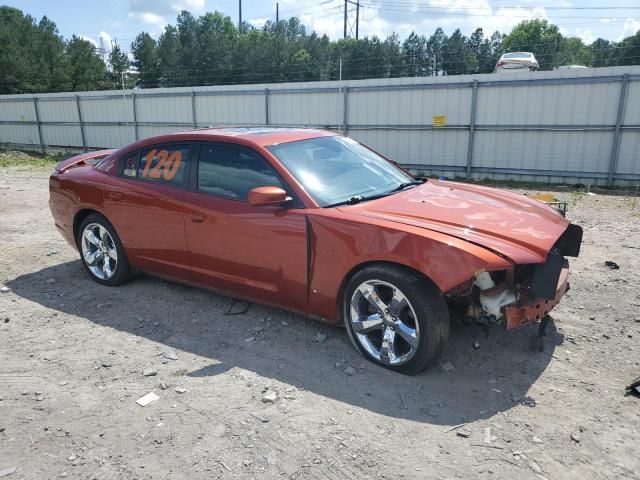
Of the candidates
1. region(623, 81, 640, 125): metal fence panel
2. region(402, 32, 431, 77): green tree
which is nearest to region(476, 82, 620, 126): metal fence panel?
region(623, 81, 640, 125): metal fence panel

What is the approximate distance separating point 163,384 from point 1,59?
44.7m

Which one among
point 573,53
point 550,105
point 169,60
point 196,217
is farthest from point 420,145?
point 573,53

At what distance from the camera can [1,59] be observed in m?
Result: 38.7

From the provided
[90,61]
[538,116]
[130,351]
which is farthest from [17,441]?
[90,61]

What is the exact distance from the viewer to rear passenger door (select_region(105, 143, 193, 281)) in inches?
177

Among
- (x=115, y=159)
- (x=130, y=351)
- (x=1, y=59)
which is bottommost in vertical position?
(x=130, y=351)

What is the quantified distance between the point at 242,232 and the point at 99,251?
214 centimetres

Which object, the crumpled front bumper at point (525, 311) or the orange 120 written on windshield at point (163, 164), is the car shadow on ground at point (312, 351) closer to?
the crumpled front bumper at point (525, 311)

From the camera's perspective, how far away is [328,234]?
141 inches

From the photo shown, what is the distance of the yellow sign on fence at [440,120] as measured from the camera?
530 inches

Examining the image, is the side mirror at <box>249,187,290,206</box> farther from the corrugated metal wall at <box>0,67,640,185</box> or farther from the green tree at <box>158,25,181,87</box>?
the green tree at <box>158,25,181,87</box>

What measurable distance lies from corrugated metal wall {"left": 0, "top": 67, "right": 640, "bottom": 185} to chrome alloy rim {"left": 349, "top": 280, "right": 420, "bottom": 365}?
10550 mm

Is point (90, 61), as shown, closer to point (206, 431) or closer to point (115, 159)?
point (115, 159)

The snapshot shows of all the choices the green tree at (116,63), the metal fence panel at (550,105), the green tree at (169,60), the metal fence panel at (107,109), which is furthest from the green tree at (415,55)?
the metal fence panel at (550,105)
